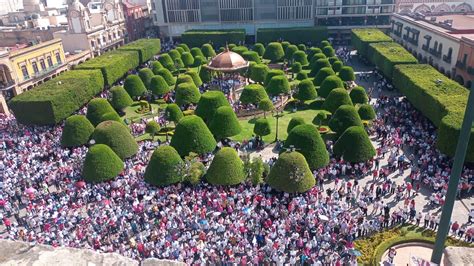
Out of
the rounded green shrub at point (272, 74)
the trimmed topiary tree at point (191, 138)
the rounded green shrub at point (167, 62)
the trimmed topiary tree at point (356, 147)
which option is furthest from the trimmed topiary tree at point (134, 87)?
the trimmed topiary tree at point (356, 147)

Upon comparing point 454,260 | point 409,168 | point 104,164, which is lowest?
point 409,168

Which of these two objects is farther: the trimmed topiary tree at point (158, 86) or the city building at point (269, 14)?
the city building at point (269, 14)

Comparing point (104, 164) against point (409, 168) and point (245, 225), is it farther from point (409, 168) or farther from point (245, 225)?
point (409, 168)

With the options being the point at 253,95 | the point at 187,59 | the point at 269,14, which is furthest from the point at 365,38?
the point at 253,95

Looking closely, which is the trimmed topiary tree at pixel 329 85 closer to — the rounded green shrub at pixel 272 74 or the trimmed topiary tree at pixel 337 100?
the trimmed topiary tree at pixel 337 100

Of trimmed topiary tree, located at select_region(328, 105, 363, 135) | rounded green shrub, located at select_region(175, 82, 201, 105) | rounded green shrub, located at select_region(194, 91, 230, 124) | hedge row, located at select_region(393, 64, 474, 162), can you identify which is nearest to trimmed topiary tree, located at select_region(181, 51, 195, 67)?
rounded green shrub, located at select_region(175, 82, 201, 105)

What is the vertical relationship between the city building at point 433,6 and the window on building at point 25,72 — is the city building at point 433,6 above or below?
above

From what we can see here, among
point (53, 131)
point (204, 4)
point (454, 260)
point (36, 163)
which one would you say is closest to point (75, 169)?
point (36, 163)
